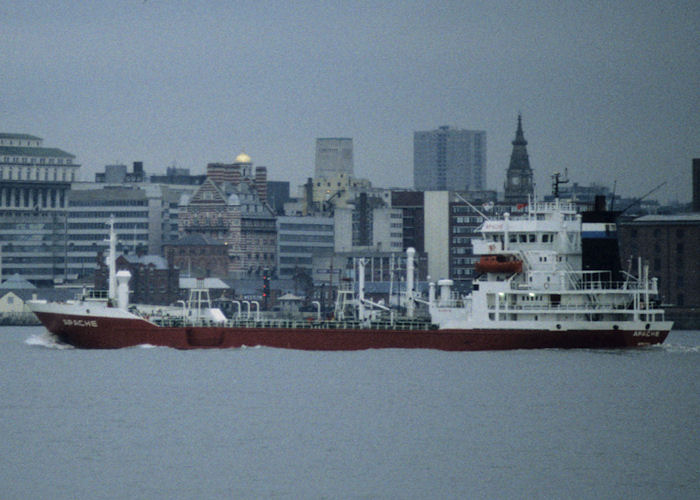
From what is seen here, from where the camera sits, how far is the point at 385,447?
168 feet

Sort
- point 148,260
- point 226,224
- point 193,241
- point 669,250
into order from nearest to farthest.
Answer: point 669,250
point 148,260
point 193,241
point 226,224

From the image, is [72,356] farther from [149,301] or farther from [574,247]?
[149,301]

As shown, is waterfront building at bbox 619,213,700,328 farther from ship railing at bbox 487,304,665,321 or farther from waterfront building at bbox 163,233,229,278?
ship railing at bbox 487,304,665,321

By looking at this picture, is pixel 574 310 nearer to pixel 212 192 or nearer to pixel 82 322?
pixel 82 322

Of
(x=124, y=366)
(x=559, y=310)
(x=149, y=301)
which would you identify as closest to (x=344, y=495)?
(x=124, y=366)

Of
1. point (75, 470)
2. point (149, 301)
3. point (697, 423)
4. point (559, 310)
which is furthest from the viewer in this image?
point (149, 301)

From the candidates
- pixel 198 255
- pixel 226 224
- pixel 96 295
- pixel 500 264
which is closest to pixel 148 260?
pixel 198 255

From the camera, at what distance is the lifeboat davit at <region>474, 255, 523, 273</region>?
270 ft

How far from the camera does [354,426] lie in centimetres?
5575

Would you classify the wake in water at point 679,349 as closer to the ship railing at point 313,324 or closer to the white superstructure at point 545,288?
the white superstructure at point 545,288

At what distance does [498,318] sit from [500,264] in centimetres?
259

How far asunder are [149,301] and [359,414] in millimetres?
107115

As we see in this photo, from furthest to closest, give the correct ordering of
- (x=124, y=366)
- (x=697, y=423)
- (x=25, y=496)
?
(x=124, y=366)
(x=697, y=423)
(x=25, y=496)

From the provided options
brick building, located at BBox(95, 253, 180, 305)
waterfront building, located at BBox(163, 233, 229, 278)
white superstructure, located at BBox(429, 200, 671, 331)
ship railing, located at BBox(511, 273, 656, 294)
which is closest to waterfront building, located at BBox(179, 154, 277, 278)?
waterfront building, located at BBox(163, 233, 229, 278)
